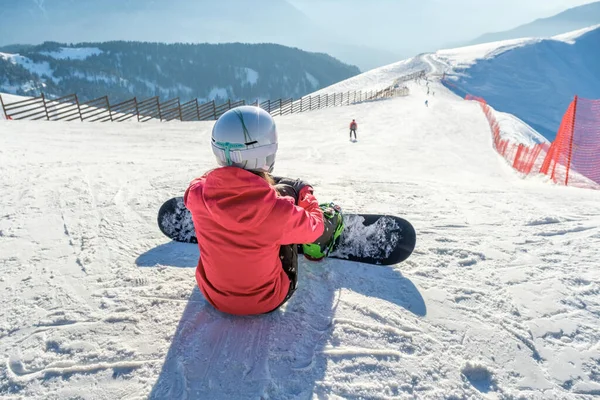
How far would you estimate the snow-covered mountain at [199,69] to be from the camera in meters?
124

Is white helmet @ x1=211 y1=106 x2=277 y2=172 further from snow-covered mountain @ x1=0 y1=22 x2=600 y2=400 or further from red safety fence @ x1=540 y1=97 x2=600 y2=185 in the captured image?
red safety fence @ x1=540 y1=97 x2=600 y2=185

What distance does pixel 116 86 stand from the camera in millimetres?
118750

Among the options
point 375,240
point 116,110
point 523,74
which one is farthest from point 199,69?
point 375,240

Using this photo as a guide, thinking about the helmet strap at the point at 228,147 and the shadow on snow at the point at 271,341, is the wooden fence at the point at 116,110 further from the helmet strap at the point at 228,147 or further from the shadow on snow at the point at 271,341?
the helmet strap at the point at 228,147

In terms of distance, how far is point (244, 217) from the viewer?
191 centimetres

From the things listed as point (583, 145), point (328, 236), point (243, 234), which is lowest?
point (583, 145)

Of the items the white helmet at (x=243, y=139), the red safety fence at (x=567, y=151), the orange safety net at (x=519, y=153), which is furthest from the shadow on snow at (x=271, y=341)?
the orange safety net at (x=519, y=153)

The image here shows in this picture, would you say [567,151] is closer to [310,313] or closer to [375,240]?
[375,240]

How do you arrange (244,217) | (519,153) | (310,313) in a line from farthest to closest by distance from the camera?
(519,153)
(310,313)
(244,217)

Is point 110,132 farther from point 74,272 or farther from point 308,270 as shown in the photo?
point 308,270

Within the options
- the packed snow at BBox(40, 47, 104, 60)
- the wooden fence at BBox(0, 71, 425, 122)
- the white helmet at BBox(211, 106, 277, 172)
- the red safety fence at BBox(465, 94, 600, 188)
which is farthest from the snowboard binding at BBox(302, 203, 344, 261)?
the packed snow at BBox(40, 47, 104, 60)

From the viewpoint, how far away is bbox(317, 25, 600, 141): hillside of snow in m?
67.1

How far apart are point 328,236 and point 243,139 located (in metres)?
1.38

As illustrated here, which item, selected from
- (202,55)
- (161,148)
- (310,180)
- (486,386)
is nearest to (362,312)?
(486,386)
